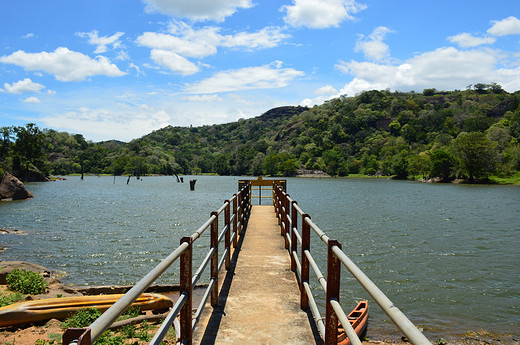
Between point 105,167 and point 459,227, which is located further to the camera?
point 105,167

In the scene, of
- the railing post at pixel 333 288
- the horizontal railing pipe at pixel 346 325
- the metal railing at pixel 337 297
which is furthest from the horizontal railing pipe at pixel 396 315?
the railing post at pixel 333 288

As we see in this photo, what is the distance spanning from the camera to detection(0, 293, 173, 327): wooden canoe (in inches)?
277

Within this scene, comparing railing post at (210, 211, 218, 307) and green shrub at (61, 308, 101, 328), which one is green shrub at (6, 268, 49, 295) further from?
railing post at (210, 211, 218, 307)

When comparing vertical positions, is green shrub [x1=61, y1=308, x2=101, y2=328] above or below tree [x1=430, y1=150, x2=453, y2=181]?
below

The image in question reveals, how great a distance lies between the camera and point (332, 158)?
504 feet

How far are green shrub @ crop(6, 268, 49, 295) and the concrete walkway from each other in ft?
17.5

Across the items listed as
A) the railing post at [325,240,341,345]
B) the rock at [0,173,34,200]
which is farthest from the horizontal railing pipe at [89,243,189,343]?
the rock at [0,173,34,200]

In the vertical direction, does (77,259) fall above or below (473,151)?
below

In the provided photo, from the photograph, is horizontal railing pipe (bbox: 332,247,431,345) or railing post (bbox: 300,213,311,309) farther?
railing post (bbox: 300,213,311,309)

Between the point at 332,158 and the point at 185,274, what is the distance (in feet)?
502

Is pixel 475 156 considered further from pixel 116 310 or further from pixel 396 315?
pixel 116 310

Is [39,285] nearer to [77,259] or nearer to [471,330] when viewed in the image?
[77,259]

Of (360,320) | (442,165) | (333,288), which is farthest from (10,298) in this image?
(442,165)

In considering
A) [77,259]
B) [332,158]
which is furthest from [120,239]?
[332,158]
